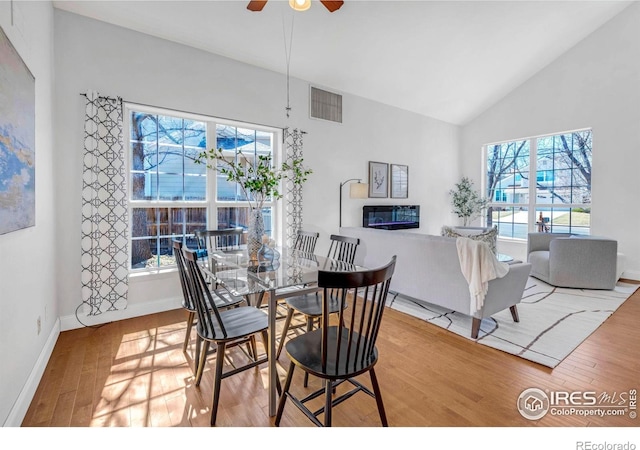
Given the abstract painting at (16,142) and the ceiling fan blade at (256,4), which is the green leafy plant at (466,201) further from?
the abstract painting at (16,142)

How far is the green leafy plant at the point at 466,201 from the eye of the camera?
6.71 meters

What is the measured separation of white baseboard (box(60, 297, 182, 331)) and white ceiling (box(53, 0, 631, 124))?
300 centimetres

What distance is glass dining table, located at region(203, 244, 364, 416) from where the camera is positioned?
1.82 m

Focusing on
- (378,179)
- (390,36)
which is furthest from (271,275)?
(378,179)

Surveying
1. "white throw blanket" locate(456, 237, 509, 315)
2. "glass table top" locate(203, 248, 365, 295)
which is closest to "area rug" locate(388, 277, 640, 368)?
"white throw blanket" locate(456, 237, 509, 315)

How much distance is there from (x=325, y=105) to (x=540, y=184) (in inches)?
180

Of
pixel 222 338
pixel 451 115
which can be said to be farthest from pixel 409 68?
pixel 222 338

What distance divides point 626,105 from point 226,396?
6806 mm

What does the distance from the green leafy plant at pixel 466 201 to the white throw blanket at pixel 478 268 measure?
4288 mm

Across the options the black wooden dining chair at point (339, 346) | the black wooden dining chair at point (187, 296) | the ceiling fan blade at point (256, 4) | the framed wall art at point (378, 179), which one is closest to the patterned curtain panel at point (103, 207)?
the black wooden dining chair at point (187, 296)

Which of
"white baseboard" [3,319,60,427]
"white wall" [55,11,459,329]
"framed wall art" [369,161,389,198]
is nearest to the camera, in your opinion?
"white baseboard" [3,319,60,427]

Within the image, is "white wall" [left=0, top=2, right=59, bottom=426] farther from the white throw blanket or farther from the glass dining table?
the white throw blanket

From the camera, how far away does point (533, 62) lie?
5457 mm
